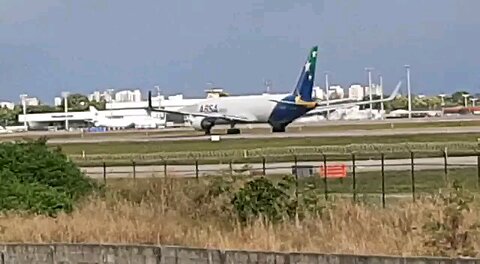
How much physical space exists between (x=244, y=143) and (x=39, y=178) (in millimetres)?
48856

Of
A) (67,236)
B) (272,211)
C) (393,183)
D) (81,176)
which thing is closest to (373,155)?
(393,183)

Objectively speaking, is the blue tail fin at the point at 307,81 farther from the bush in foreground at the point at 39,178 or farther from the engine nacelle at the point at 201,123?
the bush in foreground at the point at 39,178

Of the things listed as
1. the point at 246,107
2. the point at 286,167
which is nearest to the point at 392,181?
the point at 286,167

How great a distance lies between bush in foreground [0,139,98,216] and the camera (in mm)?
24094

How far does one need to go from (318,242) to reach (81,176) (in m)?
15.6

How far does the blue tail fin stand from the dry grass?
76.3 meters

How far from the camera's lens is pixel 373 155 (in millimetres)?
54344

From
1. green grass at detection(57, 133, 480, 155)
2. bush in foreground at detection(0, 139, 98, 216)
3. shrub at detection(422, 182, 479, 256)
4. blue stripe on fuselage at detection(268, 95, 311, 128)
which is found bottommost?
green grass at detection(57, 133, 480, 155)

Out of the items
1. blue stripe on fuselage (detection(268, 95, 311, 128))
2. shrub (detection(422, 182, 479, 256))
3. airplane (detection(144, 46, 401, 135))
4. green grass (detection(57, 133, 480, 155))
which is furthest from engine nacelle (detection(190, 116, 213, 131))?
shrub (detection(422, 182, 479, 256))

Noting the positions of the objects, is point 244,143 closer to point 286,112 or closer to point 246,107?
point 286,112

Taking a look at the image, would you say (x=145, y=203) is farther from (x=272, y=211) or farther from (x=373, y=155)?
(x=373, y=155)

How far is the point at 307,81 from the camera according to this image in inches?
3949

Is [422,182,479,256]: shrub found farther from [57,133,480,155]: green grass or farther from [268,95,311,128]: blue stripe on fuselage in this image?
[268,95,311,128]: blue stripe on fuselage

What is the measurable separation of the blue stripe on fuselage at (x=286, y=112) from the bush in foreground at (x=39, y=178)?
6802cm
